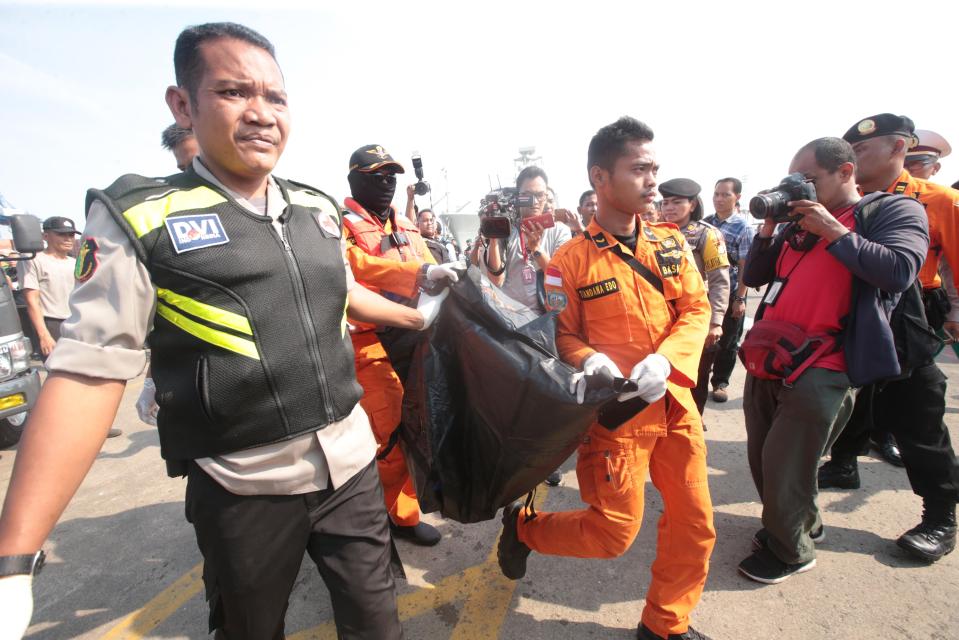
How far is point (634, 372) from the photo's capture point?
165 centimetres

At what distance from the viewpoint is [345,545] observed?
4.43 feet

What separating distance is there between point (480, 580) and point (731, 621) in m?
1.14

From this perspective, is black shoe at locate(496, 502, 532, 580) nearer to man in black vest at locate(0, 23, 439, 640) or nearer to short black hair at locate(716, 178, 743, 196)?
man in black vest at locate(0, 23, 439, 640)

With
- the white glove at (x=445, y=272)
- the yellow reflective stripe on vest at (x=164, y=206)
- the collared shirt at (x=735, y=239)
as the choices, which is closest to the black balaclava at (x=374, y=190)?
the white glove at (x=445, y=272)

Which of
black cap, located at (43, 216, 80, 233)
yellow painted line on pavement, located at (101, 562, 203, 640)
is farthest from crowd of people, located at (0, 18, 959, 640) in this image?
black cap, located at (43, 216, 80, 233)

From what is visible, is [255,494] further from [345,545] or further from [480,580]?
[480,580]

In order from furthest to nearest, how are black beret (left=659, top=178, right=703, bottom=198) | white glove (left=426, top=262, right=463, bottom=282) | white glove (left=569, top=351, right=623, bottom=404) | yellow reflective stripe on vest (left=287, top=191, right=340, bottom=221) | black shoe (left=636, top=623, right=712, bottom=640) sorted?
black beret (left=659, top=178, right=703, bottom=198) < white glove (left=426, top=262, right=463, bottom=282) < black shoe (left=636, top=623, right=712, bottom=640) < white glove (left=569, top=351, right=623, bottom=404) < yellow reflective stripe on vest (left=287, top=191, right=340, bottom=221)

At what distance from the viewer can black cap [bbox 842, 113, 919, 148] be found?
2.35 m

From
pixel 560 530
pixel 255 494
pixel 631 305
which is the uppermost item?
pixel 631 305

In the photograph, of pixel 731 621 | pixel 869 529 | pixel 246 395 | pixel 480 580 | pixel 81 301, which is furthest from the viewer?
pixel 869 529

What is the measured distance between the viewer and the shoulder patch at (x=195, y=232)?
1078 mm

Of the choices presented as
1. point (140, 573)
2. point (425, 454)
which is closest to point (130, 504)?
point (140, 573)

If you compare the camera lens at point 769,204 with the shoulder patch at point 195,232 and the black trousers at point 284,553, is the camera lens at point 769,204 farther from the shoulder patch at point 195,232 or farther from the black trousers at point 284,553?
the shoulder patch at point 195,232

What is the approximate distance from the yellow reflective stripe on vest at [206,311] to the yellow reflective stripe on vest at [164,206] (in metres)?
0.15
